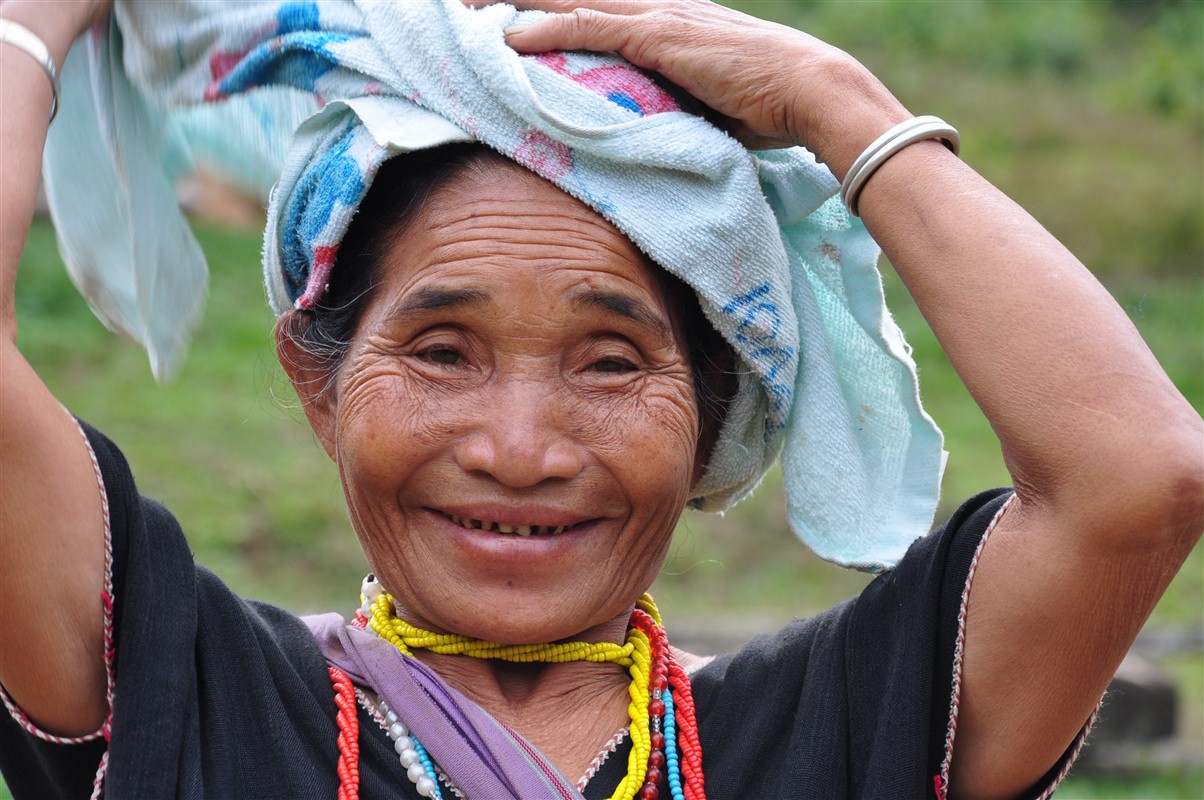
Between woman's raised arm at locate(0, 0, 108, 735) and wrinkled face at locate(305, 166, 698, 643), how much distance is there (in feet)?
1.58

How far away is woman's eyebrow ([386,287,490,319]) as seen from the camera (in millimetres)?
2262

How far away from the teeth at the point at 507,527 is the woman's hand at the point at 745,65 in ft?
2.43

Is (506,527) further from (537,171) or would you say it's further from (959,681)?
(959,681)

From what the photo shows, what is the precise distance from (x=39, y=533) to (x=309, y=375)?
0.72 m

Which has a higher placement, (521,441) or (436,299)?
(436,299)

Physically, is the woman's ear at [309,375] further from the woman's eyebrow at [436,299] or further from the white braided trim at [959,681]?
the white braided trim at [959,681]

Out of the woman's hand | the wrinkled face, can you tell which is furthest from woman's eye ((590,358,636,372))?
the woman's hand

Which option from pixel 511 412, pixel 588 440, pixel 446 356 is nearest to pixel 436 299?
pixel 446 356

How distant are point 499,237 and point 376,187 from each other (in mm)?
260

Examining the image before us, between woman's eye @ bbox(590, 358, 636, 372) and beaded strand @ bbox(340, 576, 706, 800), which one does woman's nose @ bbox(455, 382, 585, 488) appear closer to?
woman's eye @ bbox(590, 358, 636, 372)

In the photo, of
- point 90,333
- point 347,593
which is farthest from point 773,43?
point 90,333

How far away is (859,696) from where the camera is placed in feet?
7.39

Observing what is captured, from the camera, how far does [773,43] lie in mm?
2381

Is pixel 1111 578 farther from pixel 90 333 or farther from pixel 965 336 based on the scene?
pixel 90 333
